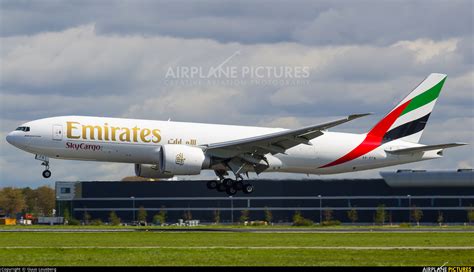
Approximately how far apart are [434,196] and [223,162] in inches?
2611

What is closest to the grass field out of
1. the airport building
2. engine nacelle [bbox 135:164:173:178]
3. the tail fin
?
engine nacelle [bbox 135:164:173:178]

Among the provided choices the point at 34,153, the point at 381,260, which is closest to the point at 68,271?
the point at 381,260

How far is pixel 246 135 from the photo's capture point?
5984 centimetres

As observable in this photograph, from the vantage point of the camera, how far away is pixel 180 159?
5616cm

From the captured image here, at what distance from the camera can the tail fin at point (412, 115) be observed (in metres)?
63.5

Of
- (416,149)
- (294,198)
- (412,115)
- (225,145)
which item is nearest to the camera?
(225,145)

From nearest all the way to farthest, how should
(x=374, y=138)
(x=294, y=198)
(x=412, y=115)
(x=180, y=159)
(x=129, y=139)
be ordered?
1. (x=129, y=139)
2. (x=180, y=159)
3. (x=374, y=138)
4. (x=412, y=115)
5. (x=294, y=198)

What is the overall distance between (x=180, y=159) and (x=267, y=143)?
18.4 ft

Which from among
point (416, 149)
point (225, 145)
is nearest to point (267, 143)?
point (225, 145)

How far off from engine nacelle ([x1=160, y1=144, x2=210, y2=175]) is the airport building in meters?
63.1

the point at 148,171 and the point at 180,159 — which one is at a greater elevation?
the point at 180,159

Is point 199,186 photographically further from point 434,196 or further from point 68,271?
point 68,271

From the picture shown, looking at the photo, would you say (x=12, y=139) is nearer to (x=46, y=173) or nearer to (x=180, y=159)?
(x=46, y=173)

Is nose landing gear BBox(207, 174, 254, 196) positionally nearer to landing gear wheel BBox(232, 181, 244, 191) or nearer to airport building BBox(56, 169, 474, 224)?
landing gear wheel BBox(232, 181, 244, 191)
